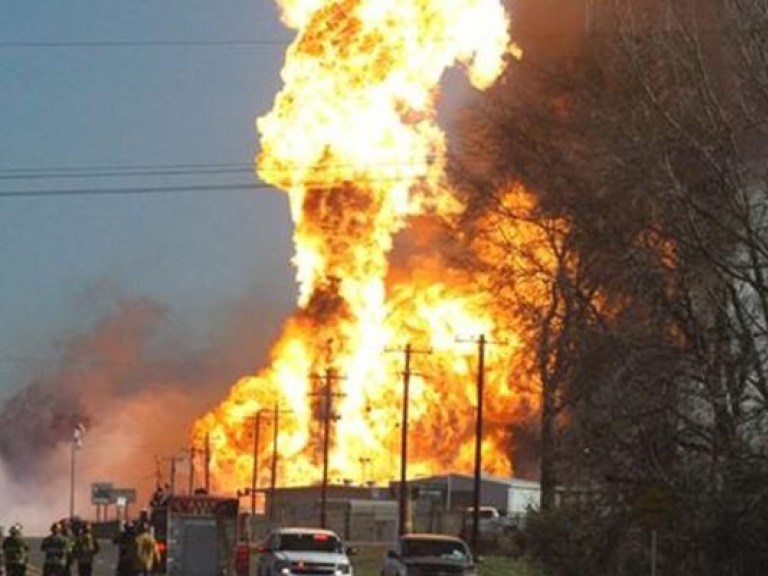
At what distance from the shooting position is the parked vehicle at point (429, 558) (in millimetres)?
46125

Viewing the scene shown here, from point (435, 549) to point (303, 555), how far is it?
533 centimetres

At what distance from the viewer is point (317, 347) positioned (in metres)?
98.9

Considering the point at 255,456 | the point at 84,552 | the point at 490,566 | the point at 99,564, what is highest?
the point at 255,456

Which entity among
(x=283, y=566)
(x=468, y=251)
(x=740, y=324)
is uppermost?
(x=468, y=251)

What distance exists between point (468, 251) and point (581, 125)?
49.3 ft

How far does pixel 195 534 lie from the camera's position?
47.3 meters

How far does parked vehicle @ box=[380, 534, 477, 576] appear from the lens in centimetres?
4612

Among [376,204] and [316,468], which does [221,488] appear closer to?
[316,468]

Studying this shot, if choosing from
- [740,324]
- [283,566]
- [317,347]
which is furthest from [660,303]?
[317,347]

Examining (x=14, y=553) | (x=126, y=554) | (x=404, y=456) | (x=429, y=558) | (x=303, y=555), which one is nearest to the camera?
(x=126, y=554)

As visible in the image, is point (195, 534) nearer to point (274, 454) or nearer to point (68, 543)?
point (68, 543)

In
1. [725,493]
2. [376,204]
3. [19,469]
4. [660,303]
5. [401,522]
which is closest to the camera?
[725,493]

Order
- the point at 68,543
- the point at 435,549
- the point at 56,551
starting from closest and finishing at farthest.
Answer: the point at 56,551 → the point at 68,543 → the point at 435,549

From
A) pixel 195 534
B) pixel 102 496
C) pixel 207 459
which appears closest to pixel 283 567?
pixel 195 534
